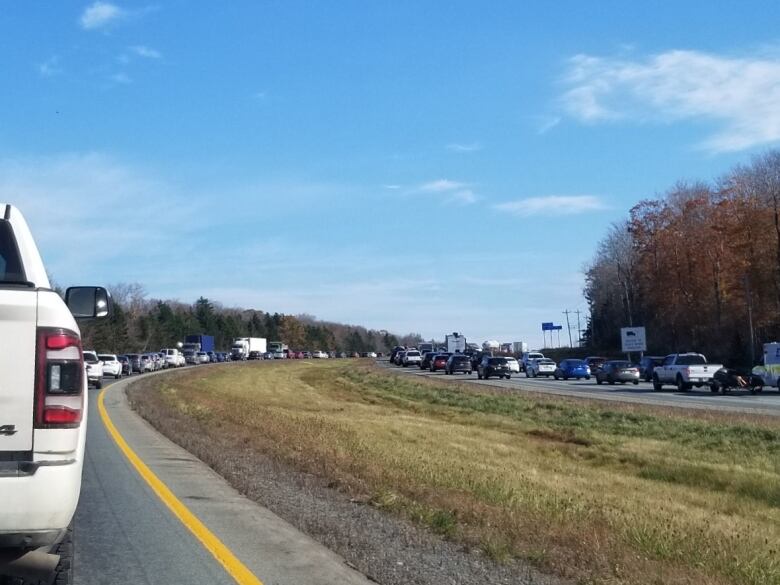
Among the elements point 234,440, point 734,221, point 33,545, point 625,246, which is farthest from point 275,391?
point 625,246

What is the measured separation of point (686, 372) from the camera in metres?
47.6

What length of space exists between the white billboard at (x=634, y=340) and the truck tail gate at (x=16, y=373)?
288 ft

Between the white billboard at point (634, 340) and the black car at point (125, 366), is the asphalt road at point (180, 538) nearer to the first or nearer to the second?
the black car at point (125, 366)

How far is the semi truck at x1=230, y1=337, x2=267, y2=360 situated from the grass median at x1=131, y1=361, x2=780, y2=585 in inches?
3565

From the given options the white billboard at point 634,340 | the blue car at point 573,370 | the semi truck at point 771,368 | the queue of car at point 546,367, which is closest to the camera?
the semi truck at point 771,368

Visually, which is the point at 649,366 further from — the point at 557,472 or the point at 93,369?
the point at 557,472

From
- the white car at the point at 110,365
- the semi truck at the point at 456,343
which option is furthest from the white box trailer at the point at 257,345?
the white car at the point at 110,365

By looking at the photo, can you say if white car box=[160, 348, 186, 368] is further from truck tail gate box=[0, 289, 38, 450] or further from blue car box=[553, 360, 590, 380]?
truck tail gate box=[0, 289, 38, 450]

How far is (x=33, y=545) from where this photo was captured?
455 cm

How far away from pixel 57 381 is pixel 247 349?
427 feet

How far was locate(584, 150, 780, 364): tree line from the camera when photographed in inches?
3091

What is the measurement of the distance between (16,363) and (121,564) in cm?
394

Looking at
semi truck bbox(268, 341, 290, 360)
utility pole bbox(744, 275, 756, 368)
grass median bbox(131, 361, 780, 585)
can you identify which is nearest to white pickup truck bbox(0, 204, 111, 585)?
grass median bbox(131, 361, 780, 585)

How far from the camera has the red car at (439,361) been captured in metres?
79.1
